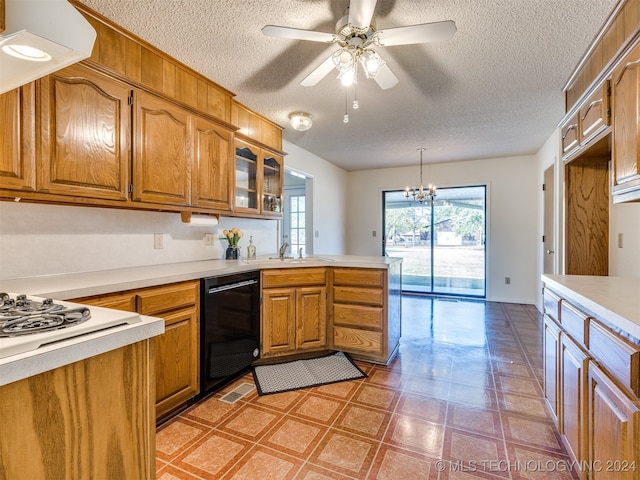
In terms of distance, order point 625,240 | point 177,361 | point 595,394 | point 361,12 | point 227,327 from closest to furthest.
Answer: point 595,394 < point 361,12 < point 177,361 < point 625,240 < point 227,327

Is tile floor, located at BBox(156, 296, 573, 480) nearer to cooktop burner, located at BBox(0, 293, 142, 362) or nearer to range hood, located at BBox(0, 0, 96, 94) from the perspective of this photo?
cooktop burner, located at BBox(0, 293, 142, 362)

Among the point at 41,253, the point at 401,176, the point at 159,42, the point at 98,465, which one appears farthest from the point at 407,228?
the point at 98,465

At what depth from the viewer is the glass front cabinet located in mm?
2994

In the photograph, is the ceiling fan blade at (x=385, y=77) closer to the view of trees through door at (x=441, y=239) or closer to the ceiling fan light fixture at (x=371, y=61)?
the ceiling fan light fixture at (x=371, y=61)

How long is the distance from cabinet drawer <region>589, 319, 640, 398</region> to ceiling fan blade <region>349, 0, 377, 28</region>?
1612 mm

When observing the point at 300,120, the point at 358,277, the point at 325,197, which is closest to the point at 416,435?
the point at 358,277

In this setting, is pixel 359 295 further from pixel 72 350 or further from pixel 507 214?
pixel 507 214

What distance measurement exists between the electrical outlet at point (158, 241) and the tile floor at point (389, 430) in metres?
1.18

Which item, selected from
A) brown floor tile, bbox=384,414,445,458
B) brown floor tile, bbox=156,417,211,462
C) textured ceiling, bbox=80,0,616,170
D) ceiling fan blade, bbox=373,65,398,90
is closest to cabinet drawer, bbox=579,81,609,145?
textured ceiling, bbox=80,0,616,170

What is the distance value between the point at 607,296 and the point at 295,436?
1667 mm

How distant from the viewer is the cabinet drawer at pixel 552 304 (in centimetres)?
170

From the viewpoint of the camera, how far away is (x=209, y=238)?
9.70 ft

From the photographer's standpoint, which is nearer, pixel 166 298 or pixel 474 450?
pixel 474 450

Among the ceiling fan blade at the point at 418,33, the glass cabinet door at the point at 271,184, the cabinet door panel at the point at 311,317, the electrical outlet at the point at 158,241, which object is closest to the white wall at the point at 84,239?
the electrical outlet at the point at 158,241
